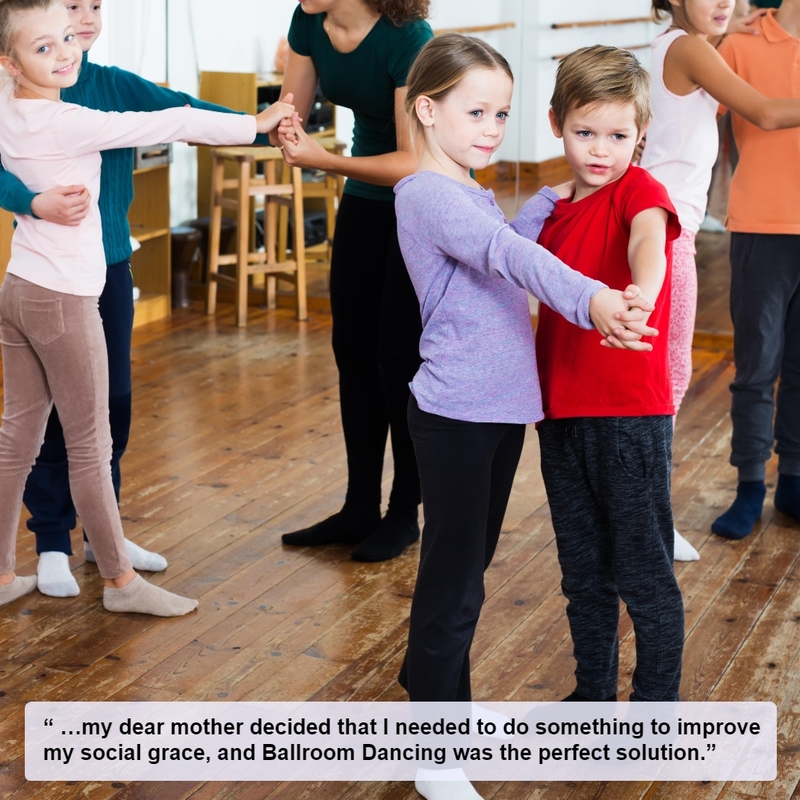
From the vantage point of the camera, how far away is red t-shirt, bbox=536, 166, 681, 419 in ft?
5.87

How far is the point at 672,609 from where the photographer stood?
6.38 ft

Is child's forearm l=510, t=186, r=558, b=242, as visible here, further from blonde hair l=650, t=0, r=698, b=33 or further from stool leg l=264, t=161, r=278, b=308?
stool leg l=264, t=161, r=278, b=308

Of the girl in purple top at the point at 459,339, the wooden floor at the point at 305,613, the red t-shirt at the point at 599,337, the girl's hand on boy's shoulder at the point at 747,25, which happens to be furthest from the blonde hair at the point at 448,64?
the girl's hand on boy's shoulder at the point at 747,25

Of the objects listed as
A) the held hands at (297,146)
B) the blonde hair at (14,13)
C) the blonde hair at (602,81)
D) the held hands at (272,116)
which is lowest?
the held hands at (297,146)

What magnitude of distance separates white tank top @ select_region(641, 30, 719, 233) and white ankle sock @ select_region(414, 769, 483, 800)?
4.55 ft

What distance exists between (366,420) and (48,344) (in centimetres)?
90

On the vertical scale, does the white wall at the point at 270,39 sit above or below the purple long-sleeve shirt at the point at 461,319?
above

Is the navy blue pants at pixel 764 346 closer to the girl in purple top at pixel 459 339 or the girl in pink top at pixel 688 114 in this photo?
the girl in pink top at pixel 688 114

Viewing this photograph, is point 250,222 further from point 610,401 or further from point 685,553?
point 610,401

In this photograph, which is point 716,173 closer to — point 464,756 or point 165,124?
point 165,124

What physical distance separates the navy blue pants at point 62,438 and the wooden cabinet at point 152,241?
257cm

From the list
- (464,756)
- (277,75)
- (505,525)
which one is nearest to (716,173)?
(277,75)

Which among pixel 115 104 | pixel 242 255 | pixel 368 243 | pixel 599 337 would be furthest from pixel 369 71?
pixel 242 255

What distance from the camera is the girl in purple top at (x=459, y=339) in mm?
1681
